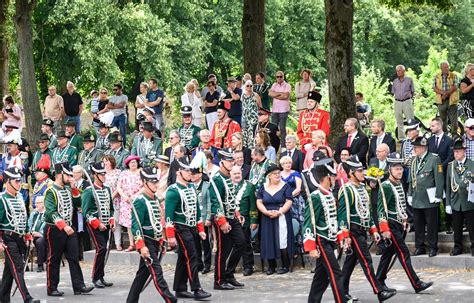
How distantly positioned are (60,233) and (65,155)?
584cm

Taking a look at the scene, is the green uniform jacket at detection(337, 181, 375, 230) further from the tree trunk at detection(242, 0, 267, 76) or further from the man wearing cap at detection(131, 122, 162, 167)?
the tree trunk at detection(242, 0, 267, 76)

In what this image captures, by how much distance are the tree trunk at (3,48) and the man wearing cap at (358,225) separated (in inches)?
688

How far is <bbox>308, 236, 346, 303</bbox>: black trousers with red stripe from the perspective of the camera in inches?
541

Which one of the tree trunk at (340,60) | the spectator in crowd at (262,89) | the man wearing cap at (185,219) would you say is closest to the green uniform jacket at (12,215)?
the man wearing cap at (185,219)

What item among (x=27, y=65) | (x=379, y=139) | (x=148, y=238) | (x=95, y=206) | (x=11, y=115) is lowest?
(x=148, y=238)

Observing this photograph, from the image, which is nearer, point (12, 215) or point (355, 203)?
point (355, 203)

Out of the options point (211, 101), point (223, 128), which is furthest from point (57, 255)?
point (211, 101)

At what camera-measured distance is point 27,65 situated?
28156 mm

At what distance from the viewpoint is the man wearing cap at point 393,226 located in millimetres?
15289

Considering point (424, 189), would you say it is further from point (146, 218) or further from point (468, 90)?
point (468, 90)

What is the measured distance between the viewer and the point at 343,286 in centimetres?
1392

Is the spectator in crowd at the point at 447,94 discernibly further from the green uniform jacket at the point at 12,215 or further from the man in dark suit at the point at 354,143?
the green uniform jacket at the point at 12,215

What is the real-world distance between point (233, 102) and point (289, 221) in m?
5.64

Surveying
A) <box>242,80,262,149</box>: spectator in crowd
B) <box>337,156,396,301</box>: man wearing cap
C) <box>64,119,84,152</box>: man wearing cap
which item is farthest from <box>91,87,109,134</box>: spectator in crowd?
<box>337,156,396,301</box>: man wearing cap
